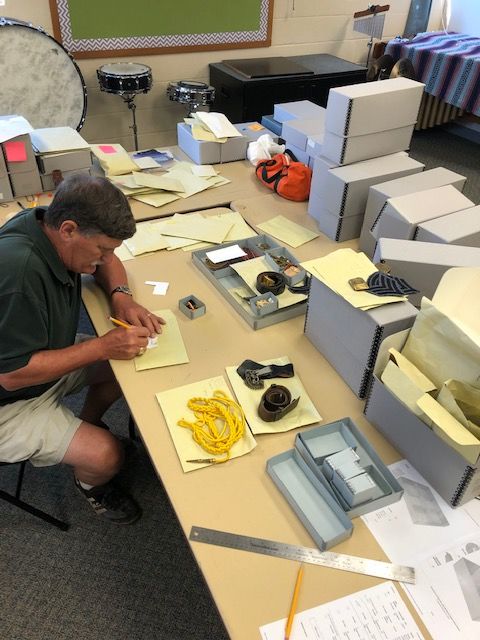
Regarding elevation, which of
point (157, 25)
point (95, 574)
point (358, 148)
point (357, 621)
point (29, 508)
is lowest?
point (95, 574)

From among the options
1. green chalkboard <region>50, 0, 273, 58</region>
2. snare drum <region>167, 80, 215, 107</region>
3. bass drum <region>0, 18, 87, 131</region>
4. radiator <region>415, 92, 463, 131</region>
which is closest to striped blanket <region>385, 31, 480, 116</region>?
radiator <region>415, 92, 463, 131</region>

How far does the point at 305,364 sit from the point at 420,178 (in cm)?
92

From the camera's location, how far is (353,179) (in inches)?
72.4

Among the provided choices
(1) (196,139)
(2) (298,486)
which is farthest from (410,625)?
(1) (196,139)

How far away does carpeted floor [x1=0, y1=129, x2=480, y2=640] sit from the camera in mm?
1534

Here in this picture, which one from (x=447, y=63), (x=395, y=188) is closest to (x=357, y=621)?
(x=395, y=188)

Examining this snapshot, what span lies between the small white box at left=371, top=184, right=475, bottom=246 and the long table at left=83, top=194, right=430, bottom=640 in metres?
0.44

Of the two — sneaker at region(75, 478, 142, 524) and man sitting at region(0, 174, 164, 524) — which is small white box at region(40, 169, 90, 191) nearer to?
man sitting at region(0, 174, 164, 524)

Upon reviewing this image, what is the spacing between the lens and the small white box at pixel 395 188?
177 centimetres

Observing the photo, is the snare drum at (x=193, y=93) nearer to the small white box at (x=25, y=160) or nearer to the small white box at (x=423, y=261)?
the small white box at (x=25, y=160)

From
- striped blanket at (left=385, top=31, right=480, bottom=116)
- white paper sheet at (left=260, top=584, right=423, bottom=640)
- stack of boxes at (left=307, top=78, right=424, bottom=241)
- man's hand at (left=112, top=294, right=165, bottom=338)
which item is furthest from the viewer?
striped blanket at (left=385, top=31, right=480, bottom=116)

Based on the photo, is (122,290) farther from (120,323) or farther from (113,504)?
(113,504)

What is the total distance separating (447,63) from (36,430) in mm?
4315

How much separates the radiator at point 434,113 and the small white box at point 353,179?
126 inches
